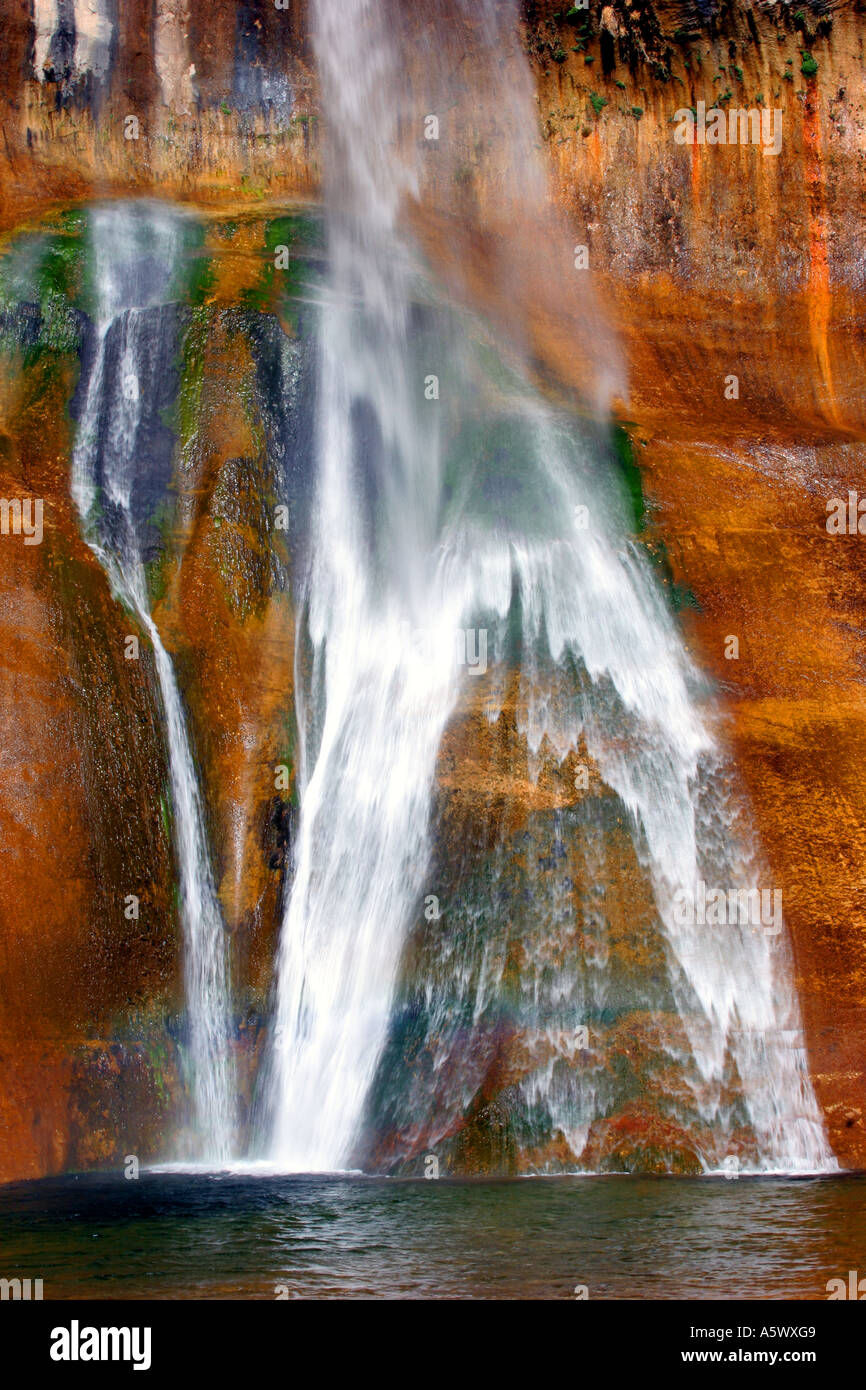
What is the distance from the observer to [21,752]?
10016 mm

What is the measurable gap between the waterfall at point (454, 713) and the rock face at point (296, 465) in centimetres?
28

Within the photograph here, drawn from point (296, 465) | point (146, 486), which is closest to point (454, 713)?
point (296, 465)

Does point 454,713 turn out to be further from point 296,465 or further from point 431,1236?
point 431,1236

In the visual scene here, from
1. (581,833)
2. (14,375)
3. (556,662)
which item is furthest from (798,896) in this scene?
(14,375)

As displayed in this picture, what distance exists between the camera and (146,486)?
12.9 meters

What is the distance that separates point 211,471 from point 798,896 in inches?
261

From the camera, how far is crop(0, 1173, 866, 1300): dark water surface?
6.39m

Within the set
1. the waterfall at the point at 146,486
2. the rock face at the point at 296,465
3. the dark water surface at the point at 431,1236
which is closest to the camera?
the dark water surface at the point at 431,1236

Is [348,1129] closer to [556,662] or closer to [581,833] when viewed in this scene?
[581,833]

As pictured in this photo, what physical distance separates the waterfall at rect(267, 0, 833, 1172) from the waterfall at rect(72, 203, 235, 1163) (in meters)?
0.56

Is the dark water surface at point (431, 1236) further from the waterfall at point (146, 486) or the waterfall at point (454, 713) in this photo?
the waterfall at point (146, 486)

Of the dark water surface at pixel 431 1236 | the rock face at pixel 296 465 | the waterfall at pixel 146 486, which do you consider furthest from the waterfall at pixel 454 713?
the dark water surface at pixel 431 1236

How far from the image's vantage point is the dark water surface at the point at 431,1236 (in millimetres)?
6395

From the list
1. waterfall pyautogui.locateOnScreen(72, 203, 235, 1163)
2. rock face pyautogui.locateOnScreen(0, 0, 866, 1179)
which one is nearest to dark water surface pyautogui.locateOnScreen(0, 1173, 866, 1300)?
rock face pyautogui.locateOnScreen(0, 0, 866, 1179)
